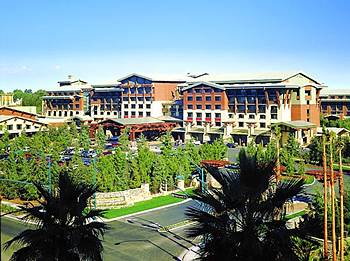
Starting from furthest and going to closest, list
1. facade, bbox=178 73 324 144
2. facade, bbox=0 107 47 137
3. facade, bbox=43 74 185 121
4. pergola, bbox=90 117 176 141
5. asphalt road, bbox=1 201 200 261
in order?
facade, bbox=43 74 185 121 < pergola, bbox=90 117 176 141 < facade, bbox=0 107 47 137 < facade, bbox=178 73 324 144 < asphalt road, bbox=1 201 200 261

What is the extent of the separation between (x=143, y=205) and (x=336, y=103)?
58951mm

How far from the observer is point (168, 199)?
33281 millimetres

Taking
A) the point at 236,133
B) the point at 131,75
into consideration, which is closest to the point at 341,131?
the point at 236,133

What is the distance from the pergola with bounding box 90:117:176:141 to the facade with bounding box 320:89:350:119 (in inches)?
1125

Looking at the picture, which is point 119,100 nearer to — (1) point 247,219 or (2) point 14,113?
(2) point 14,113

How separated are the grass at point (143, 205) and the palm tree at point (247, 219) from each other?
21118 mm

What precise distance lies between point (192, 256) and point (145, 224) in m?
6.71

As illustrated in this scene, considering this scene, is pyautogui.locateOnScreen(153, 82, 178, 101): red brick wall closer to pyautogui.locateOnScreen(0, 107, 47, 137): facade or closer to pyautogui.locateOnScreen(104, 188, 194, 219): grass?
pyautogui.locateOnScreen(0, 107, 47, 137): facade

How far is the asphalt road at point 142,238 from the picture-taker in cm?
2112

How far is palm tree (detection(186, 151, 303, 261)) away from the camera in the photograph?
7715mm

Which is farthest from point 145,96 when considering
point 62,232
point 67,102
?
point 62,232

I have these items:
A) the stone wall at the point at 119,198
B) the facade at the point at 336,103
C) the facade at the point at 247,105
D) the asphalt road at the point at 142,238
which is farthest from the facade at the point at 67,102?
the asphalt road at the point at 142,238

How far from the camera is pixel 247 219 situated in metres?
7.97

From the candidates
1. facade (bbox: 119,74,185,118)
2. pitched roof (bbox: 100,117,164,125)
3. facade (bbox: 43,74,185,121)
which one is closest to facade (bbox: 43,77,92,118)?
facade (bbox: 43,74,185,121)
